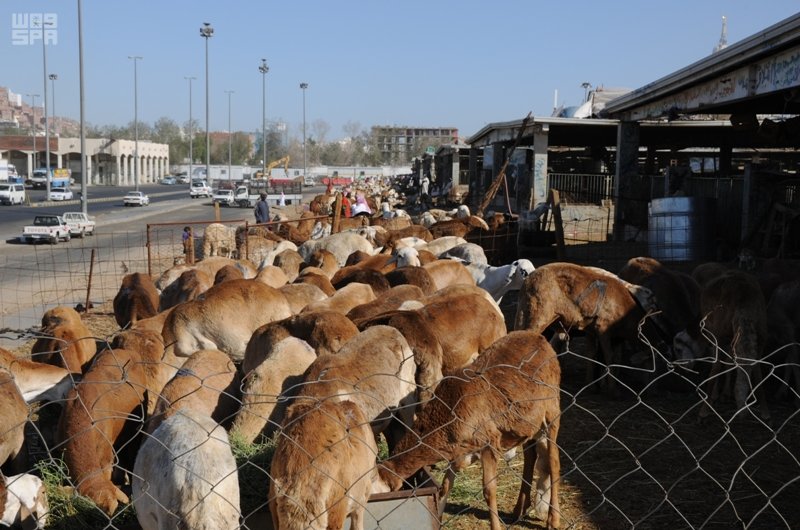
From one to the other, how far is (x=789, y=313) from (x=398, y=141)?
175551 millimetres

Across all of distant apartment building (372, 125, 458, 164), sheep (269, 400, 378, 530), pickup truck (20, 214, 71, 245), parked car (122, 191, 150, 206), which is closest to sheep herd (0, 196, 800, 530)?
sheep (269, 400, 378, 530)

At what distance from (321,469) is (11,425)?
330 centimetres

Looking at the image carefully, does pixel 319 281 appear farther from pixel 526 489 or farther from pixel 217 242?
pixel 217 242

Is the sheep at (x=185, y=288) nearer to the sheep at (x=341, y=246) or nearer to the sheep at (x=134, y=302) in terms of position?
the sheep at (x=134, y=302)

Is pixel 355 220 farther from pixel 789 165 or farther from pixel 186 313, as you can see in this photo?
pixel 789 165

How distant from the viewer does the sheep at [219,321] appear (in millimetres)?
10086

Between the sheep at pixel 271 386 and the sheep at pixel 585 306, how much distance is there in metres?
3.36

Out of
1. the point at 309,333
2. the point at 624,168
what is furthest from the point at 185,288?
the point at 624,168

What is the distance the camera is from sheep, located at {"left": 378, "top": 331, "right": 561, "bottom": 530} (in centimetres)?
578

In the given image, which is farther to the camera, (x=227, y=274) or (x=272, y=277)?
(x=227, y=274)

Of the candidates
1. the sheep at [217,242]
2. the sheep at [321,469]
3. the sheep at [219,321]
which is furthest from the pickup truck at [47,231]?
the sheep at [321,469]

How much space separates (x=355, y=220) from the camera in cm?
2464

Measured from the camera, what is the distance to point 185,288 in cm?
1358

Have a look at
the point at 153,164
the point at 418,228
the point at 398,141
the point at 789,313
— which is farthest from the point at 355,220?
the point at 398,141
